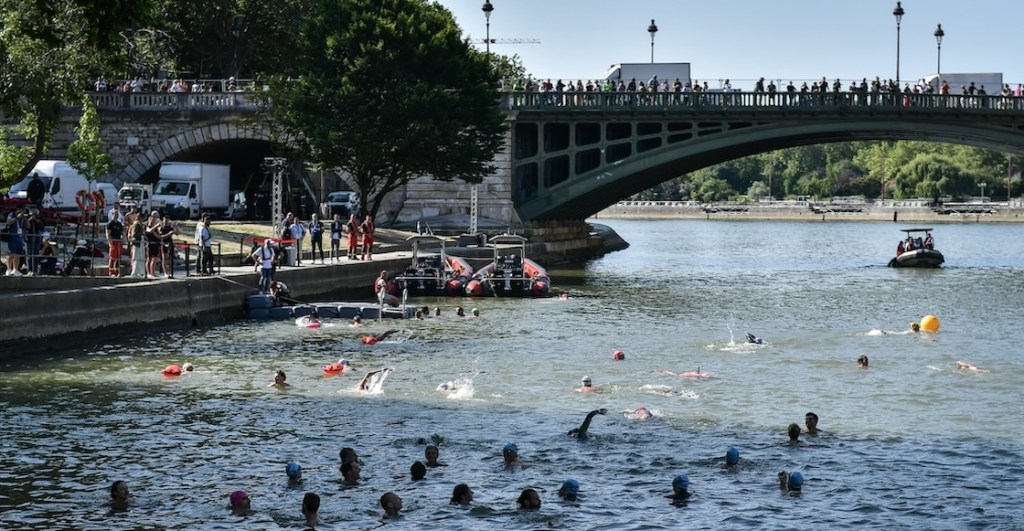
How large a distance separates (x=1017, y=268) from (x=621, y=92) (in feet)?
84.3

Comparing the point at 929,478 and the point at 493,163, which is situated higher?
the point at 493,163

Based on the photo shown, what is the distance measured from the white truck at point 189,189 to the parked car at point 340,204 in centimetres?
705

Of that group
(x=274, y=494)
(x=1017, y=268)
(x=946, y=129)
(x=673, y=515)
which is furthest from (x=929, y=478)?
(x=1017, y=268)

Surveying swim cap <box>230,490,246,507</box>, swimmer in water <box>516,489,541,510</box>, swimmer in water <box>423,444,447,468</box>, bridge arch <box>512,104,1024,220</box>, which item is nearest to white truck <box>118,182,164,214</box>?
bridge arch <box>512,104,1024,220</box>

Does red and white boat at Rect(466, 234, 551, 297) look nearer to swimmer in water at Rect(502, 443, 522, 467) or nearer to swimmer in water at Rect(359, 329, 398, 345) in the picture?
swimmer in water at Rect(359, 329, 398, 345)

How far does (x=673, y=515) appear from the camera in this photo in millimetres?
26203

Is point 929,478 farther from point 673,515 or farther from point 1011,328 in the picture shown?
point 1011,328

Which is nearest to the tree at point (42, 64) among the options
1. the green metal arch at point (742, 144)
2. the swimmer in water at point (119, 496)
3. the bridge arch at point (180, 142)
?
the swimmer in water at point (119, 496)

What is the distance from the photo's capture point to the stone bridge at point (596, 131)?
3263 inches

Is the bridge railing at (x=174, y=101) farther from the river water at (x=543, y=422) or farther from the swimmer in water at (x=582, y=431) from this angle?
the swimmer in water at (x=582, y=431)

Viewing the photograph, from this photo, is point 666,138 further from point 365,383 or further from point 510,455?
point 510,455

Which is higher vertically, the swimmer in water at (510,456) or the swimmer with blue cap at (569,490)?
the swimmer in water at (510,456)

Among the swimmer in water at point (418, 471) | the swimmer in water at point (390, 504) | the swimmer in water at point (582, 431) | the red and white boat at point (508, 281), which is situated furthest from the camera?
the red and white boat at point (508, 281)

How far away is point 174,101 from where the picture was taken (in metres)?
88.1
